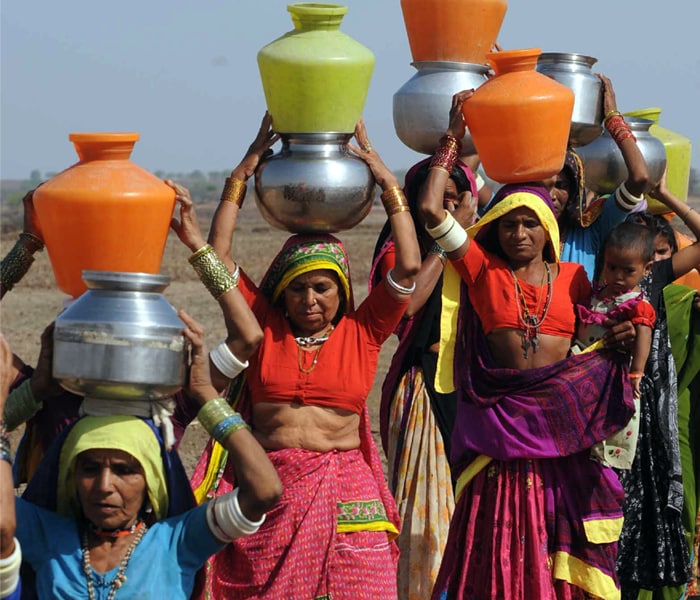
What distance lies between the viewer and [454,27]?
625cm

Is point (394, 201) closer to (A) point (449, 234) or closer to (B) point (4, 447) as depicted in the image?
(A) point (449, 234)

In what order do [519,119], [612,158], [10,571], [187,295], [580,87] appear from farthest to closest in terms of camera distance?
[187,295] → [612,158] → [580,87] → [519,119] → [10,571]

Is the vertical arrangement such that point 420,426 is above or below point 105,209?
below

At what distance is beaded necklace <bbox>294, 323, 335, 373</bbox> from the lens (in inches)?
207

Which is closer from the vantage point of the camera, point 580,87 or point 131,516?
point 131,516

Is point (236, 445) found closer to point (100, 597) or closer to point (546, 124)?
point (100, 597)

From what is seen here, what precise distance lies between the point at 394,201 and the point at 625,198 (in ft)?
4.85

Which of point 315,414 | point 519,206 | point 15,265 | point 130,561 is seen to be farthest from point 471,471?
point 130,561

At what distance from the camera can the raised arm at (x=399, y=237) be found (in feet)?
17.3

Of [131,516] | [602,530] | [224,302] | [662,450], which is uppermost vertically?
[224,302]

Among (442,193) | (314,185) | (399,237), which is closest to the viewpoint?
(314,185)

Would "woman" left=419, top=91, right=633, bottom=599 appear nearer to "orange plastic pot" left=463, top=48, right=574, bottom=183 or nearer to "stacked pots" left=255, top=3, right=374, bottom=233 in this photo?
"orange plastic pot" left=463, top=48, right=574, bottom=183

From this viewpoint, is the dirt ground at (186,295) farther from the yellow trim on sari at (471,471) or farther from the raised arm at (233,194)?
the raised arm at (233,194)

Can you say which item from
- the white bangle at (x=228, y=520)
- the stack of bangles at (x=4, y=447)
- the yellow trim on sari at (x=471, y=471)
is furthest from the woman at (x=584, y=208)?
the stack of bangles at (x=4, y=447)
